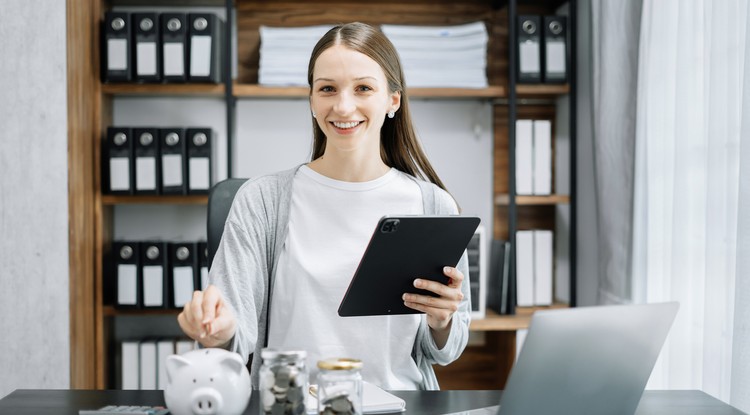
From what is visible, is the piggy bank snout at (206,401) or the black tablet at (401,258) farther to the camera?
the black tablet at (401,258)

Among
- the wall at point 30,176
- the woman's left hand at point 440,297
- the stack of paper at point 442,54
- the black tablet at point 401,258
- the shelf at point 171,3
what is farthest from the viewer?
the shelf at point 171,3

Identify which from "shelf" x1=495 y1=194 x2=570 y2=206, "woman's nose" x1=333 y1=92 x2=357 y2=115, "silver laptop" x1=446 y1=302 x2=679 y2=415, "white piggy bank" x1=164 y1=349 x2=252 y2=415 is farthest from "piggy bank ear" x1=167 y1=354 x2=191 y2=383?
"shelf" x1=495 y1=194 x2=570 y2=206

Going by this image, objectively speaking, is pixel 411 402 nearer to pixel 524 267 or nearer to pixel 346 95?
pixel 346 95

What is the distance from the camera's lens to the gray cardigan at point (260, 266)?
135 centimetres

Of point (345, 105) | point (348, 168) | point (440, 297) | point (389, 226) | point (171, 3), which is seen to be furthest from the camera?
point (171, 3)

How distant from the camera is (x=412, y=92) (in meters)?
2.42

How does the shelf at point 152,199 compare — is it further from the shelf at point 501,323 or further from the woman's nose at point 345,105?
the woman's nose at point 345,105

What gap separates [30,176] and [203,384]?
5.21ft

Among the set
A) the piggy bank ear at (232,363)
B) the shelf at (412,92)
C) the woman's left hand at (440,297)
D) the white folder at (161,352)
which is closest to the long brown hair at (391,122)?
the woman's left hand at (440,297)

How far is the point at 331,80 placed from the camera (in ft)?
4.53

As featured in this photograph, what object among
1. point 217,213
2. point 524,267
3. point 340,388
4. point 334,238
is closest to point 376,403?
point 340,388

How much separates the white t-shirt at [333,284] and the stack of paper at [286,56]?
3.35ft

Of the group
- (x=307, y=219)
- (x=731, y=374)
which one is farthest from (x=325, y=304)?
(x=731, y=374)

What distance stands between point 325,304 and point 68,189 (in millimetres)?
1236
